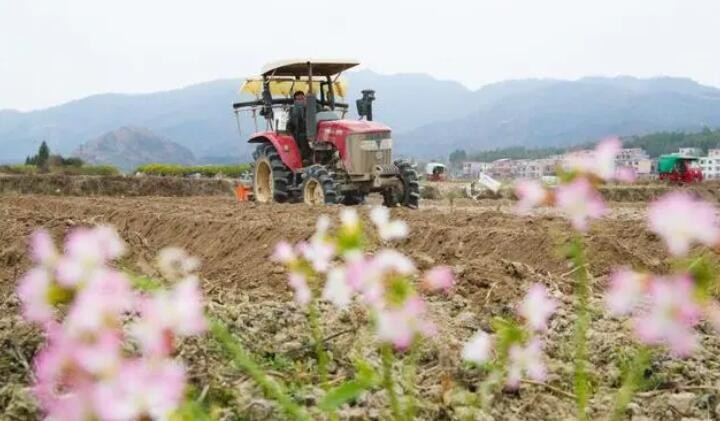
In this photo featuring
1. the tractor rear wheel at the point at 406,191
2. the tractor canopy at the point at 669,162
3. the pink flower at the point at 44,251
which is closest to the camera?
the pink flower at the point at 44,251

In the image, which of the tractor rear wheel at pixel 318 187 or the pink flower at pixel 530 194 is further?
the tractor rear wheel at pixel 318 187

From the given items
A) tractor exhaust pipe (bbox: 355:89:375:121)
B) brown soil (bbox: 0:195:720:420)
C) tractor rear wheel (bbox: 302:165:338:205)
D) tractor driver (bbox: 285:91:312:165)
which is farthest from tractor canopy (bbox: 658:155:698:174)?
brown soil (bbox: 0:195:720:420)

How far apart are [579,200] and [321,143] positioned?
40.9 feet

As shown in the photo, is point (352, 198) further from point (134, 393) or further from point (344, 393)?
point (134, 393)

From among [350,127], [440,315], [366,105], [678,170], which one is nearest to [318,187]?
[350,127]

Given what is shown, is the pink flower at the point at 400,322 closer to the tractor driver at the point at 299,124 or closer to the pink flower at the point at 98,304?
the pink flower at the point at 98,304

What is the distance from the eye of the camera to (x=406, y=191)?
13375mm

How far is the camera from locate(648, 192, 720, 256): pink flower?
0.88 meters

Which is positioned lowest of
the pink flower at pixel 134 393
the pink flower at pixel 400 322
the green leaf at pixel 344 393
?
the green leaf at pixel 344 393

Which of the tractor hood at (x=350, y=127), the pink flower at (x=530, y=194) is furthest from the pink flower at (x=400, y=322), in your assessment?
the tractor hood at (x=350, y=127)

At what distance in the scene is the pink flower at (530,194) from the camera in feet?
3.36

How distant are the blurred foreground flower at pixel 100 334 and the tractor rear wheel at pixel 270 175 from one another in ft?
42.3

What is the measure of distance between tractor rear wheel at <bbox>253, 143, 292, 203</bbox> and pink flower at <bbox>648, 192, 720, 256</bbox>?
42.6 feet

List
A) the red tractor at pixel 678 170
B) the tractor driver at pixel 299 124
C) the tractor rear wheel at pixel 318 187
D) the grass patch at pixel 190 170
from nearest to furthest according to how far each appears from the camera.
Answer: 1. the tractor rear wheel at pixel 318 187
2. the tractor driver at pixel 299 124
3. the red tractor at pixel 678 170
4. the grass patch at pixel 190 170
